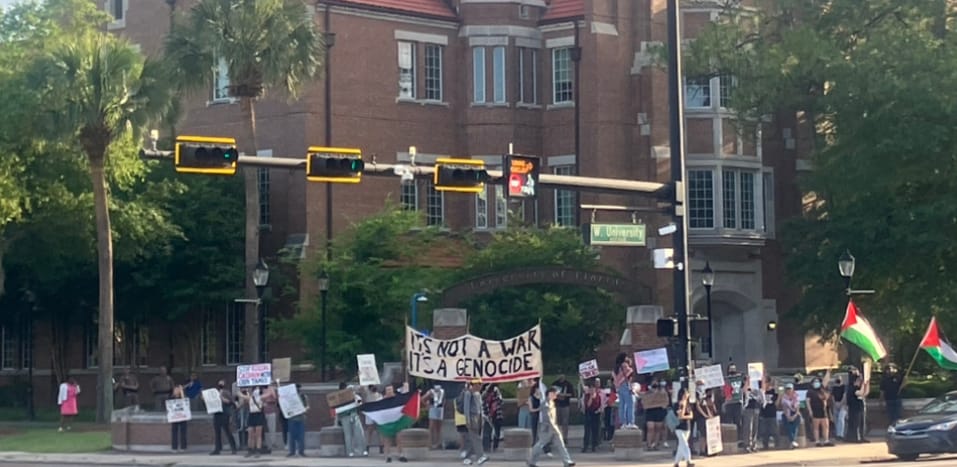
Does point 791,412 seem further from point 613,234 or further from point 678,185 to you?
point 613,234

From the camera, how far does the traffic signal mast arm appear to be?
2425 cm

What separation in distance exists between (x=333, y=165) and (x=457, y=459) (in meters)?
10.0

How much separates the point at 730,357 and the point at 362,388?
21340 millimetres

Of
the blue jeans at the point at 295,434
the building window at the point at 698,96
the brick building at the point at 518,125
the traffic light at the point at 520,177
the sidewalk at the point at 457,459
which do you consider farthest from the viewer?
the building window at the point at 698,96

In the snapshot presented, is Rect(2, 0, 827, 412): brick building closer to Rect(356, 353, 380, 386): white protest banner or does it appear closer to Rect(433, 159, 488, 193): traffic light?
Rect(356, 353, 380, 386): white protest banner

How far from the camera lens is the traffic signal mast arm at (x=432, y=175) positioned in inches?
955

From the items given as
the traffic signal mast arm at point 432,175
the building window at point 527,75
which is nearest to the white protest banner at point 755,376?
the traffic signal mast arm at point 432,175

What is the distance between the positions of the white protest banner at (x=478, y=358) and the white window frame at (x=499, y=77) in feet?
62.0

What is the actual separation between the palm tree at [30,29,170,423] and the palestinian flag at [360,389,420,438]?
1327 cm

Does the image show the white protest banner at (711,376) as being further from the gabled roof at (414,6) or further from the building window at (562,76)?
the gabled roof at (414,6)

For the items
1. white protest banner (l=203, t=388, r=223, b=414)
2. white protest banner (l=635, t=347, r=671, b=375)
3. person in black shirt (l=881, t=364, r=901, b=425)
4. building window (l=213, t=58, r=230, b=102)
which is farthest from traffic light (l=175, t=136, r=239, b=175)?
building window (l=213, t=58, r=230, b=102)

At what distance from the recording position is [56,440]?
133ft

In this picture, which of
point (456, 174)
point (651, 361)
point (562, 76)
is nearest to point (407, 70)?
point (562, 76)

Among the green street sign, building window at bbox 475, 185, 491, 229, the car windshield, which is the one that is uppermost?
building window at bbox 475, 185, 491, 229
